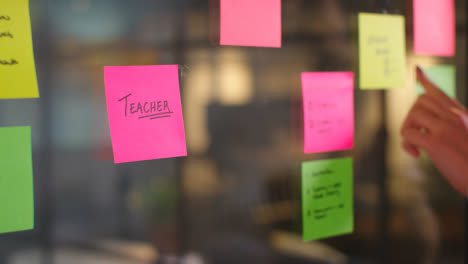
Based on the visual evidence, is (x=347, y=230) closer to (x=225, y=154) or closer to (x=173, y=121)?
(x=225, y=154)

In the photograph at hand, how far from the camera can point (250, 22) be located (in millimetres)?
574

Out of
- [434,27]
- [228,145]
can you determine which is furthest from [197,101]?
[434,27]

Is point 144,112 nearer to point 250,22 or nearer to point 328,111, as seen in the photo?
point 250,22

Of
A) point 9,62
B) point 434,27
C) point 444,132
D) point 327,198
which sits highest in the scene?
point 434,27

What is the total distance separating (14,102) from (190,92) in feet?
0.86

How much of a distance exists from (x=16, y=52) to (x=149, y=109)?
0.18m

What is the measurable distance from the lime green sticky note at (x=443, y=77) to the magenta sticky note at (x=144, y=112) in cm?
54

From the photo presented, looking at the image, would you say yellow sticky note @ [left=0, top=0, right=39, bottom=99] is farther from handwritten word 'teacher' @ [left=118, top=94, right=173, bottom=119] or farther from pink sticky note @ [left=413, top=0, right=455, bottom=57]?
pink sticky note @ [left=413, top=0, right=455, bottom=57]

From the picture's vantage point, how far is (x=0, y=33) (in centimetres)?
45

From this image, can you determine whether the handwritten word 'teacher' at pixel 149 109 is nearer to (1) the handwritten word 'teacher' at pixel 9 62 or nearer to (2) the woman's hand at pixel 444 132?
(1) the handwritten word 'teacher' at pixel 9 62

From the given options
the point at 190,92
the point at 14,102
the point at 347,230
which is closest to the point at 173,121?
→ the point at 190,92

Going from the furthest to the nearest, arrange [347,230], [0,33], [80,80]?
[347,230], [80,80], [0,33]

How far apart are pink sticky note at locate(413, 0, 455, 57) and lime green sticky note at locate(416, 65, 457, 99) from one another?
0.10 feet

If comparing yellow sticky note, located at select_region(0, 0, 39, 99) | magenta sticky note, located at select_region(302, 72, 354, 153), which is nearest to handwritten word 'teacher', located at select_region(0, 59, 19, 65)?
yellow sticky note, located at select_region(0, 0, 39, 99)
